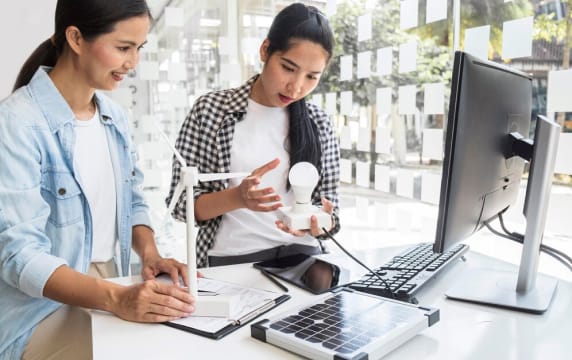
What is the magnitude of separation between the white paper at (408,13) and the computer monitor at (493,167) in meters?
0.95

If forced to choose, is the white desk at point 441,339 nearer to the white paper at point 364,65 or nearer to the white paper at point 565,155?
the white paper at point 565,155

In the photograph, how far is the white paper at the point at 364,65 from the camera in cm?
240

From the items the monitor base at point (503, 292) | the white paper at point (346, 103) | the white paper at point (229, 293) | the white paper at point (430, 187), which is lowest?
the monitor base at point (503, 292)

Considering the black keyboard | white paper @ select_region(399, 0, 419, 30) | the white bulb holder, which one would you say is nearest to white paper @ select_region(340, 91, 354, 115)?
white paper @ select_region(399, 0, 419, 30)

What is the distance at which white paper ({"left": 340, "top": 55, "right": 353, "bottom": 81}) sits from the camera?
99.7 inches

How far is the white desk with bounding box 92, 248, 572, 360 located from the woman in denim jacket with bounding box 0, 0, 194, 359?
0.21ft

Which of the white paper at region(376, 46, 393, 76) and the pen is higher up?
the white paper at region(376, 46, 393, 76)

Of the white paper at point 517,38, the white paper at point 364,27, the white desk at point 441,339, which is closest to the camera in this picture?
the white desk at point 441,339

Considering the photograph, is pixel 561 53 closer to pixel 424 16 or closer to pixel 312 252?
pixel 424 16

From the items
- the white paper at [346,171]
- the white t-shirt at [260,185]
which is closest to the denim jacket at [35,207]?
the white t-shirt at [260,185]

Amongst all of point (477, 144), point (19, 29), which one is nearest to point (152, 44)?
point (19, 29)

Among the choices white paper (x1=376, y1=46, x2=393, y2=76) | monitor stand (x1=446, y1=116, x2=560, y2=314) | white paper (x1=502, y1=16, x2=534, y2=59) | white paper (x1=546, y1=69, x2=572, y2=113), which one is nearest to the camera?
monitor stand (x1=446, y1=116, x2=560, y2=314)

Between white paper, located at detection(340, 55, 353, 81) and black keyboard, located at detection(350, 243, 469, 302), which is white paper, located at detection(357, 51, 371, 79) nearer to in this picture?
white paper, located at detection(340, 55, 353, 81)

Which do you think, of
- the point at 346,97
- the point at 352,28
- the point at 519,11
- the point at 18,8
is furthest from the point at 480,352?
the point at 18,8
